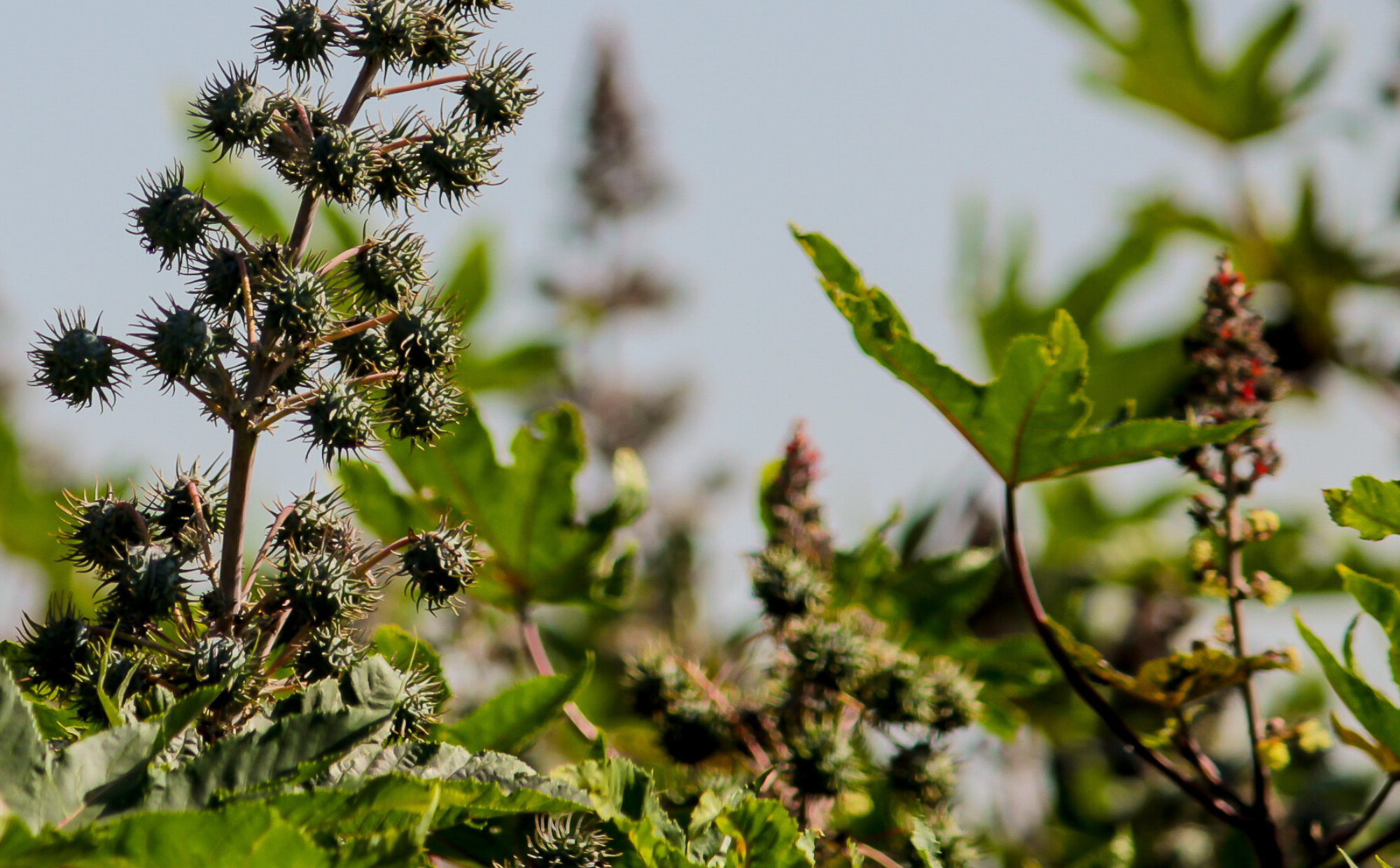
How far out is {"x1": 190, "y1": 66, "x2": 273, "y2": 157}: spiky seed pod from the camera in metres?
1.89

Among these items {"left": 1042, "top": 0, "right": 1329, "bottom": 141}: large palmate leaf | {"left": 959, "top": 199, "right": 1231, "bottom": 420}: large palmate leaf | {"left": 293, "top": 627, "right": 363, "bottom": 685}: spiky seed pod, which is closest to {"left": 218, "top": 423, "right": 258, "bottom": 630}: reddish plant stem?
{"left": 293, "top": 627, "right": 363, "bottom": 685}: spiky seed pod

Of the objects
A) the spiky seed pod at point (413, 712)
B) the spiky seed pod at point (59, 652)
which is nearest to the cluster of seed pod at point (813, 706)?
the spiky seed pod at point (413, 712)

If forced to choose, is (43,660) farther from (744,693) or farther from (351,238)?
(351,238)

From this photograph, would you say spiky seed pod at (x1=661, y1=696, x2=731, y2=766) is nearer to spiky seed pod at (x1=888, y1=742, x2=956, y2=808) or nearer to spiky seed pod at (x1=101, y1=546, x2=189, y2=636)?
spiky seed pod at (x1=888, y1=742, x2=956, y2=808)

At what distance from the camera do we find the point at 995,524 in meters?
4.12

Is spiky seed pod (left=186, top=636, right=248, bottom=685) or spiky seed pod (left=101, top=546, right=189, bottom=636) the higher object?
spiky seed pod (left=101, top=546, right=189, bottom=636)

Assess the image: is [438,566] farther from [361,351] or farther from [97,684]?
[97,684]

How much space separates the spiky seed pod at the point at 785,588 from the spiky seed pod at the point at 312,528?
0.99 metres

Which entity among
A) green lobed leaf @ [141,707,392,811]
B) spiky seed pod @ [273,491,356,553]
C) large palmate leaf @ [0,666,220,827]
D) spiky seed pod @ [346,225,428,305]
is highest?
spiky seed pod @ [346,225,428,305]

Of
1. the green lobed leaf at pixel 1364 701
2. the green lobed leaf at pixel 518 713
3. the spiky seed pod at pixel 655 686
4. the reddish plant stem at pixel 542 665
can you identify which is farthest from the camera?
the spiky seed pod at pixel 655 686

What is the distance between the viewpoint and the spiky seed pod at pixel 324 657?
5.95 feet

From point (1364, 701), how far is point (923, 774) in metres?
0.86

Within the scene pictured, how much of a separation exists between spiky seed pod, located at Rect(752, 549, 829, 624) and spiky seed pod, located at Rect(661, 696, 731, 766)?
0.25m

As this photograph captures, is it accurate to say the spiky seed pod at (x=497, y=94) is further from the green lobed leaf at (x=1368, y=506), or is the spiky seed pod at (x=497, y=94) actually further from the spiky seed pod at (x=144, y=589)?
the green lobed leaf at (x=1368, y=506)
